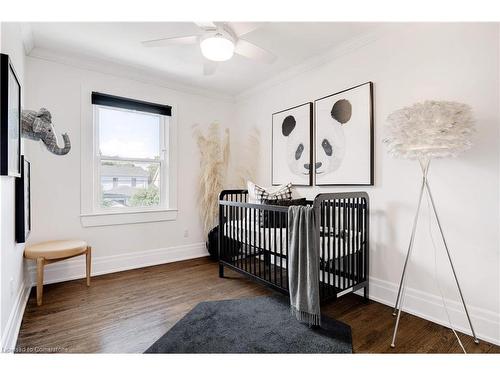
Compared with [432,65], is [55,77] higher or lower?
higher

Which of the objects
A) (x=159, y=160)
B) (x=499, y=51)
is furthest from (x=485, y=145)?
(x=159, y=160)

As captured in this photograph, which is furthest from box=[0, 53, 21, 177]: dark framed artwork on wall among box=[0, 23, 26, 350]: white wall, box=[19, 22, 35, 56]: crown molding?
box=[19, 22, 35, 56]: crown molding

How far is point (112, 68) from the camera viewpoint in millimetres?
2984

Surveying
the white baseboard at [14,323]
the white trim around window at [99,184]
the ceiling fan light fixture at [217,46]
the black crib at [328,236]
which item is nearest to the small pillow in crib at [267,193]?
the black crib at [328,236]

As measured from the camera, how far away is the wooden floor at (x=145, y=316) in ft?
5.47

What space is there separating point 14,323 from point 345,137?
294cm

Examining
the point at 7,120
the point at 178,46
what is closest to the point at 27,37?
the point at 178,46

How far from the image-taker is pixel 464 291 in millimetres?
1843

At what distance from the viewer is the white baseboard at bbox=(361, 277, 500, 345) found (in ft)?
5.62

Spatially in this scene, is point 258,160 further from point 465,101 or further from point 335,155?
point 465,101

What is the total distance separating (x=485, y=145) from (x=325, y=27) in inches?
59.3

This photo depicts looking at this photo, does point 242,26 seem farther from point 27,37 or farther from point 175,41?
point 27,37

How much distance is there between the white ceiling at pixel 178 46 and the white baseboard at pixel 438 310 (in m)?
2.23

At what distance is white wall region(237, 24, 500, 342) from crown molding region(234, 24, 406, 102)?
1.5 inches
